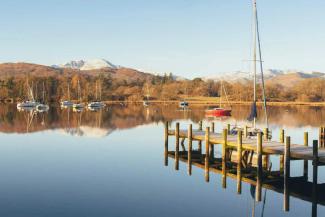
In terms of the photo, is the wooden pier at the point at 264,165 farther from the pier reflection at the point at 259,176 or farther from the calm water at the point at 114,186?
the calm water at the point at 114,186

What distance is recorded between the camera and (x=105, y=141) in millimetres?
52406

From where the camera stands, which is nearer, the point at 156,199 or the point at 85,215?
the point at 85,215

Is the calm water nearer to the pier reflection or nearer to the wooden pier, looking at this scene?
the pier reflection

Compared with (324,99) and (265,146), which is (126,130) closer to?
(265,146)

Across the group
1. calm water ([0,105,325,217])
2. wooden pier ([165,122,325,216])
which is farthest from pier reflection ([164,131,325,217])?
calm water ([0,105,325,217])

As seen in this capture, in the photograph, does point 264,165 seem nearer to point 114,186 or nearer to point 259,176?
point 259,176

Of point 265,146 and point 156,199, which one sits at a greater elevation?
point 265,146

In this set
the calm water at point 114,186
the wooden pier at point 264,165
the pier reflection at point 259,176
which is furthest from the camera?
the wooden pier at point 264,165

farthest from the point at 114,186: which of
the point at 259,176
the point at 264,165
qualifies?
the point at 264,165

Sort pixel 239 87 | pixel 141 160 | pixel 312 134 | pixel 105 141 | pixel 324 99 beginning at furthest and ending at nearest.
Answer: pixel 239 87 → pixel 324 99 → pixel 312 134 → pixel 105 141 → pixel 141 160

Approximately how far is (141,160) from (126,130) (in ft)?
91.4

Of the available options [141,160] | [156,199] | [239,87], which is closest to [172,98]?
[239,87]

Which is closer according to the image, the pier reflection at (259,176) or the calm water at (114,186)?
the calm water at (114,186)

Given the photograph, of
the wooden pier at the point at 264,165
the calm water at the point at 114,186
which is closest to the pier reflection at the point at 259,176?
the wooden pier at the point at 264,165
